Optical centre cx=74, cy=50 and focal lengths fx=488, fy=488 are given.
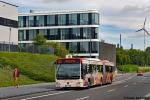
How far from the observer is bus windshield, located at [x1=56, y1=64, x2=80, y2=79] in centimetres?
4031

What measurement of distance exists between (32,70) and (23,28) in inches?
2723

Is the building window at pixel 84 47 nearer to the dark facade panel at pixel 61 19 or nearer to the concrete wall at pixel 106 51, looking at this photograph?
the concrete wall at pixel 106 51

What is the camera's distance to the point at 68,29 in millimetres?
119625

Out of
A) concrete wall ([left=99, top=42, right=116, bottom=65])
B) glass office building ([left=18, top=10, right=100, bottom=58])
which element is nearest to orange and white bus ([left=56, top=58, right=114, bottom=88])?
glass office building ([left=18, top=10, right=100, bottom=58])

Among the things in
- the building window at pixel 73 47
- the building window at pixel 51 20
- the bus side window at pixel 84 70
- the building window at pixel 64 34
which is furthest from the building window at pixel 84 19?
the bus side window at pixel 84 70

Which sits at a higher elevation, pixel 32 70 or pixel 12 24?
pixel 12 24

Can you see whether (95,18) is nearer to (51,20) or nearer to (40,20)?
(51,20)

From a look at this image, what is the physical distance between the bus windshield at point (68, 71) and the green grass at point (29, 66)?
8.94 metres

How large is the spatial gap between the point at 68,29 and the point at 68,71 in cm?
7946

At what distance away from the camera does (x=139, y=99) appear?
2598cm

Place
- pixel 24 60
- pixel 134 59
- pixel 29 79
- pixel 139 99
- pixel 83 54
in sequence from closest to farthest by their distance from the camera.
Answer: pixel 139 99 < pixel 29 79 < pixel 24 60 < pixel 83 54 < pixel 134 59

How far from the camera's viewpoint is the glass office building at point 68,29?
116438mm

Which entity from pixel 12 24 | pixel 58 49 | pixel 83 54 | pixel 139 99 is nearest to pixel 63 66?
pixel 139 99

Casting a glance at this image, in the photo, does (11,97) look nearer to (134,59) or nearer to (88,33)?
(88,33)
